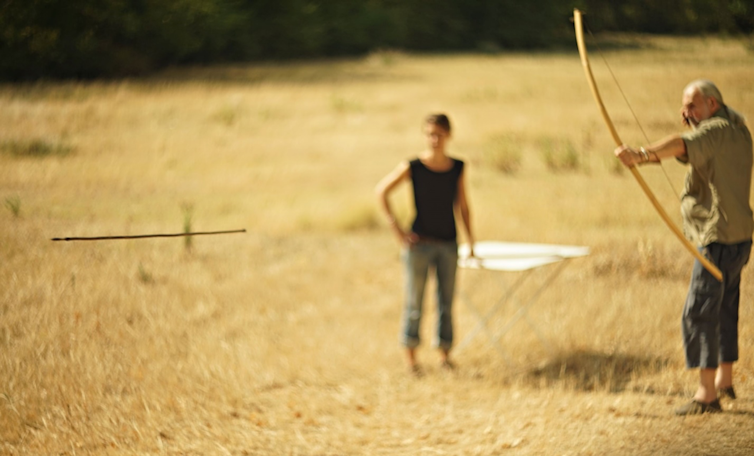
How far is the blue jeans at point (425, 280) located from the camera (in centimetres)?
606

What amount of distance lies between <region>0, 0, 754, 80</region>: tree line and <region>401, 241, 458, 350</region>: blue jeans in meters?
3.86

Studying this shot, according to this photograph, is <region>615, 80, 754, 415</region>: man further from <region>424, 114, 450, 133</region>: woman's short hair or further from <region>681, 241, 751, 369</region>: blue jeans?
<region>424, 114, 450, 133</region>: woman's short hair

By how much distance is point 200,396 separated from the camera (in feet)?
18.2

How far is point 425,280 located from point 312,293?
110 inches

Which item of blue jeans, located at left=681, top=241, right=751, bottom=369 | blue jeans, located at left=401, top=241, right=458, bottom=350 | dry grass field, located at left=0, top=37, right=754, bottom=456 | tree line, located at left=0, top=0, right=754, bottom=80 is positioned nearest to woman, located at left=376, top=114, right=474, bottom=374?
blue jeans, located at left=401, top=241, right=458, bottom=350

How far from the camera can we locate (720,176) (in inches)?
173

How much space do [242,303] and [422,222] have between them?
2758mm

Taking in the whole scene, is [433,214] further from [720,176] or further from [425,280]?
[720,176]

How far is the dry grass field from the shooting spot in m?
4.95

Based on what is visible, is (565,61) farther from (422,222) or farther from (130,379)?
(130,379)

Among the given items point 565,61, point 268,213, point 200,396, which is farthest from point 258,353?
point 565,61

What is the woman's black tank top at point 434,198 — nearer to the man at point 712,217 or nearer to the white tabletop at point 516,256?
the white tabletop at point 516,256

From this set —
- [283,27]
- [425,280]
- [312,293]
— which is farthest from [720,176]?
[283,27]

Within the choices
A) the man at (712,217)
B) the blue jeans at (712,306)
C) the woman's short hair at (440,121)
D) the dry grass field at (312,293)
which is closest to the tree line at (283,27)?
the dry grass field at (312,293)
